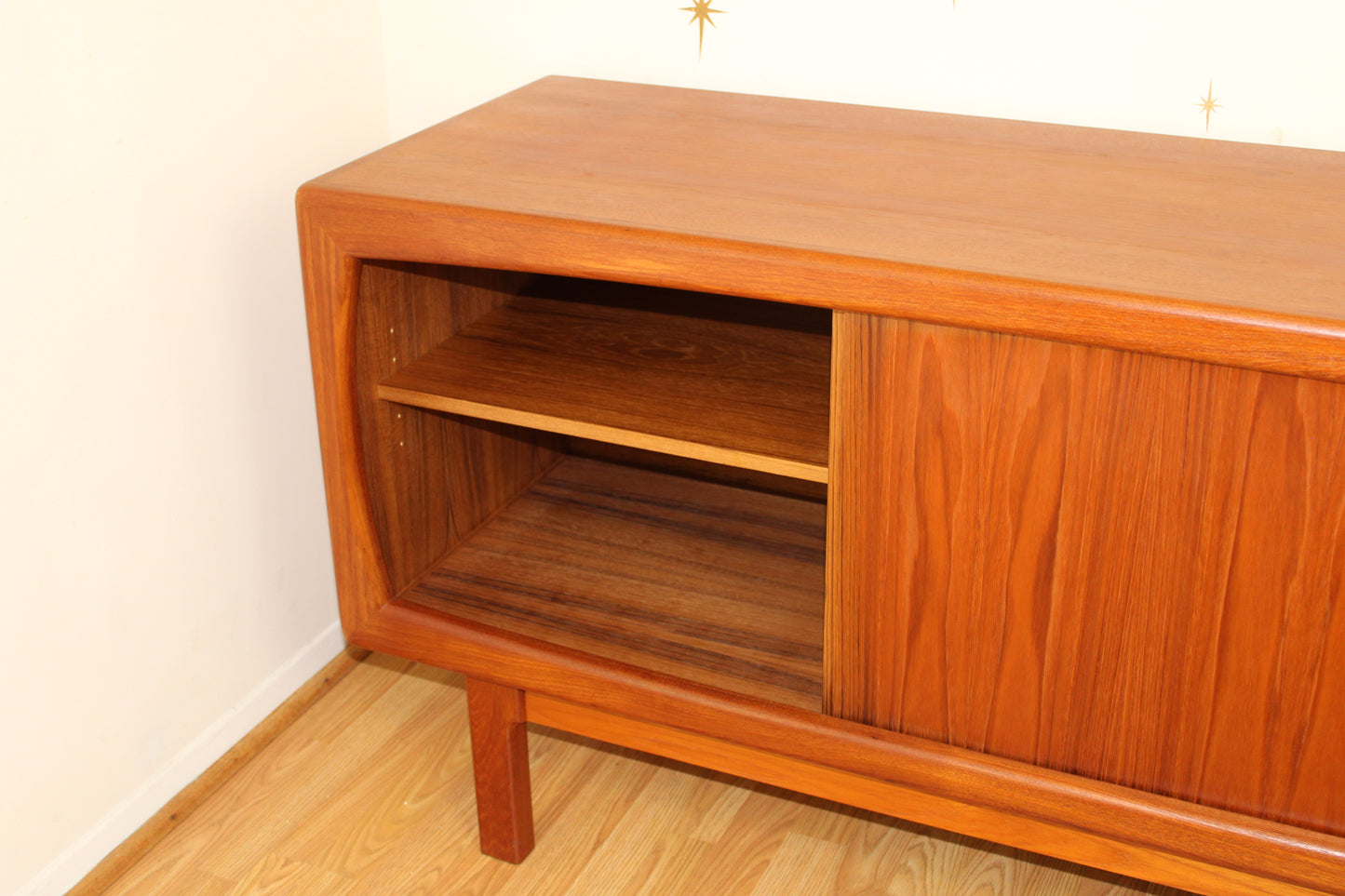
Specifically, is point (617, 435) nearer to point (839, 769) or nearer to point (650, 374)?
point (650, 374)

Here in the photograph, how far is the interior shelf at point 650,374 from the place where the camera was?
3.54 feet

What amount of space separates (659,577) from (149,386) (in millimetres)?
546

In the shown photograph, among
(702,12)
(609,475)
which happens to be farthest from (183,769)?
(702,12)

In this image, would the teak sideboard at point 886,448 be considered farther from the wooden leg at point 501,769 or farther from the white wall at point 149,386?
the white wall at point 149,386

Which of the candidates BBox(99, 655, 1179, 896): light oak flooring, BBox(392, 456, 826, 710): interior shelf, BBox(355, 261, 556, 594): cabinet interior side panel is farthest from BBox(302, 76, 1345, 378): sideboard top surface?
BBox(99, 655, 1179, 896): light oak flooring

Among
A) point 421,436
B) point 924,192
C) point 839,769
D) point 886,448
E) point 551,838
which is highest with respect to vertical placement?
point 924,192

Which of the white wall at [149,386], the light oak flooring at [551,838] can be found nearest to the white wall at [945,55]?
the white wall at [149,386]

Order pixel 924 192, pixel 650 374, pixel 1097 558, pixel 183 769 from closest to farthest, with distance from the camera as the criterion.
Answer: pixel 1097 558
pixel 924 192
pixel 650 374
pixel 183 769

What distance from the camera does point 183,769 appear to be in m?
1.42

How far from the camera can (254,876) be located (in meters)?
1.33

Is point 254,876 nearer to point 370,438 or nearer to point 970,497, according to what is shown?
point 370,438

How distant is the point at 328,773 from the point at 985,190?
977mm

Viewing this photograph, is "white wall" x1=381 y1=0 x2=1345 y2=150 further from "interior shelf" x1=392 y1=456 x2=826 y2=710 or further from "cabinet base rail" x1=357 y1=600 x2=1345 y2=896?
"cabinet base rail" x1=357 y1=600 x2=1345 y2=896

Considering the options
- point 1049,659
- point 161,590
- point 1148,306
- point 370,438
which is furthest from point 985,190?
point 161,590
